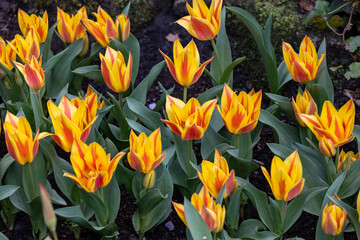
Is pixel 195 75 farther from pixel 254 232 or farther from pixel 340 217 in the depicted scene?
pixel 340 217

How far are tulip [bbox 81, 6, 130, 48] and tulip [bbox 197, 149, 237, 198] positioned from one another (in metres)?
1.02

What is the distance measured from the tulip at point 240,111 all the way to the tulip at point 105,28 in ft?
2.69

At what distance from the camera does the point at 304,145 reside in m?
2.42

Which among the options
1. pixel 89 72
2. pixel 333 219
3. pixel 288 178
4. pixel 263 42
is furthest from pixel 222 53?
pixel 333 219

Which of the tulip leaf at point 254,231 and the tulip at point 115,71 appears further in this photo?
the tulip at point 115,71

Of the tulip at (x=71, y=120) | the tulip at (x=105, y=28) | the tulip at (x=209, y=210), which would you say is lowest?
Result: the tulip at (x=209, y=210)

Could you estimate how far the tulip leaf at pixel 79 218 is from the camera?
206 cm

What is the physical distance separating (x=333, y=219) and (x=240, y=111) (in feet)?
1.68

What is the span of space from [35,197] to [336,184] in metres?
1.19

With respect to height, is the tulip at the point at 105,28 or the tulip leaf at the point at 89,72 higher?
the tulip at the point at 105,28

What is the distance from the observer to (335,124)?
6.61ft

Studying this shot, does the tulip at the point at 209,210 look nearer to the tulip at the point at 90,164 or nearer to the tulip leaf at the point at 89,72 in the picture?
the tulip at the point at 90,164

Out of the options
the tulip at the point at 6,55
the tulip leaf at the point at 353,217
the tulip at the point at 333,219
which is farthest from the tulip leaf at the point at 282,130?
the tulip at the point at 6,55

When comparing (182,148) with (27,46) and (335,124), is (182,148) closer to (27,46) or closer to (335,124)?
(335,124)
